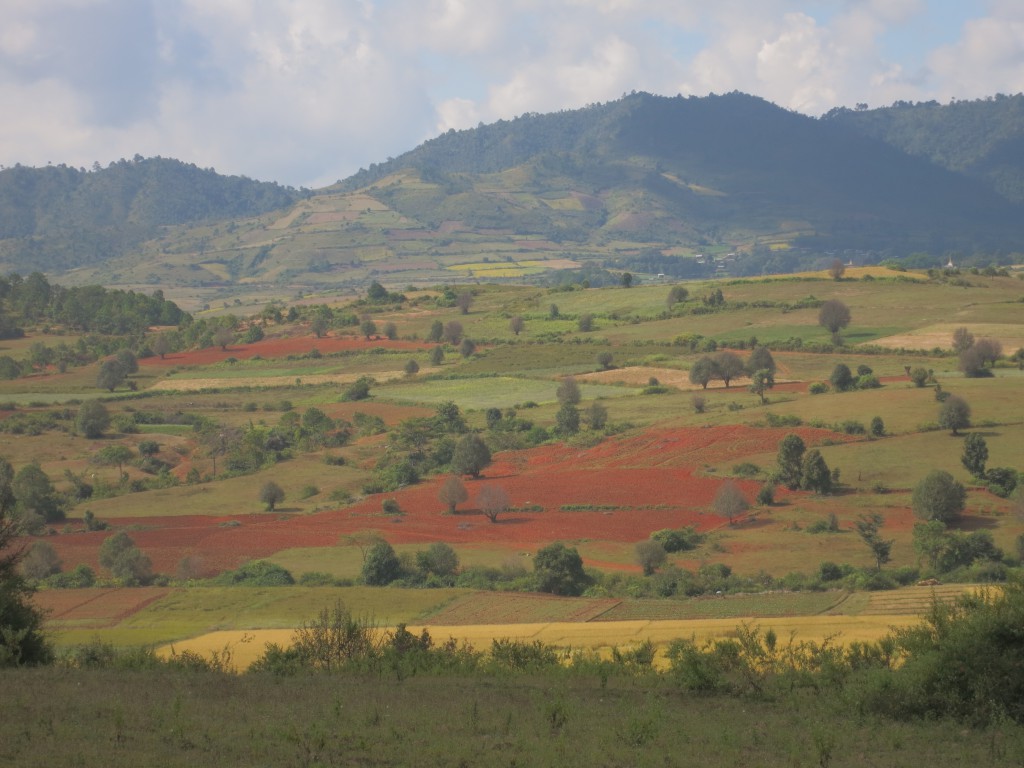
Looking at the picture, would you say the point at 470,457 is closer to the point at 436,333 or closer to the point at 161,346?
the point at 436,333

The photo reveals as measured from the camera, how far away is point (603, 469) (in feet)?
247

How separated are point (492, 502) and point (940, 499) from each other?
2334 centimetres

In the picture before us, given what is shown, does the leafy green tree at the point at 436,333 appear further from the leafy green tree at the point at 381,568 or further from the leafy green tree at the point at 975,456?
the leafy green tree at the point at 381,568

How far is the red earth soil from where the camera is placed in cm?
6050

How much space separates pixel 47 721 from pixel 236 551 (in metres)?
39.7

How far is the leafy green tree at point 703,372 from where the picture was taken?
9800 centimetres

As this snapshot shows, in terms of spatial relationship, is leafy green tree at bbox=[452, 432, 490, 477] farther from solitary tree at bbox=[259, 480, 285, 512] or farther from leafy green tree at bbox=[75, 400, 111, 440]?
leafy green tree at bbox=[75, 400, 111, 440]

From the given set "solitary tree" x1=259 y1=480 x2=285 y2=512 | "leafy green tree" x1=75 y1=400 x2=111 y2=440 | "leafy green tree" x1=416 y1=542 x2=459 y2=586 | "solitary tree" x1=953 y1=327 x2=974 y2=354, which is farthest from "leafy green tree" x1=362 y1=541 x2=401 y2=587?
→ "solitary tree" x1=953 y1=327 x2=974 y2=354

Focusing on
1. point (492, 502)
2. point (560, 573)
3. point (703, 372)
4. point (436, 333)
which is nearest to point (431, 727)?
point (560, 573)

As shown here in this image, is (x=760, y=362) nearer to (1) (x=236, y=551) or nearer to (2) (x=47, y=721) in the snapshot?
(1) (x=236, y=551)

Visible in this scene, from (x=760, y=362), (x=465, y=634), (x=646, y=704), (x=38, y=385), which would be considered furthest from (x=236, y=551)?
(x=38, y=385)

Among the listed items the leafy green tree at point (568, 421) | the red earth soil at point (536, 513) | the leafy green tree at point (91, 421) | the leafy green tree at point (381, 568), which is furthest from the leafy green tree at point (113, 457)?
the leafy green tree at point (381, 568)

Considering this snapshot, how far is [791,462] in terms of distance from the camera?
64.9 meters

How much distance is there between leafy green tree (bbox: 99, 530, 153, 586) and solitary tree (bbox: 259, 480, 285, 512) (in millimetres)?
16193
